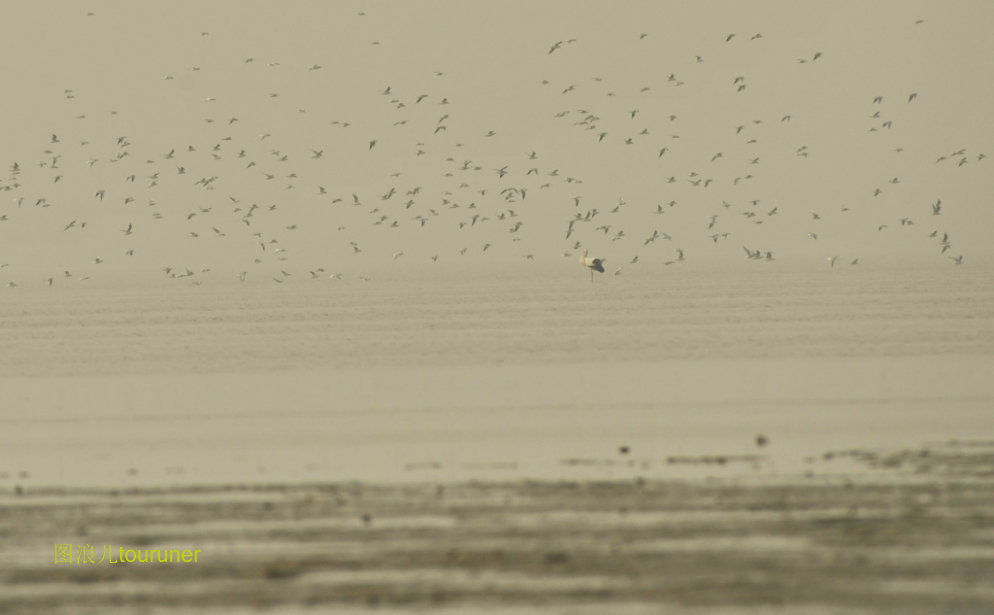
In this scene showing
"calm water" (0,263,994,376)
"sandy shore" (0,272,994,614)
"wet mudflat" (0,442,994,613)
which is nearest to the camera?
"wet mudflat" (0,442,994,613)

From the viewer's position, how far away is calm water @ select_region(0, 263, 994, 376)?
6341 cm

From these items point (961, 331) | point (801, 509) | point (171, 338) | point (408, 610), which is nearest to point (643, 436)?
point (801, 509)

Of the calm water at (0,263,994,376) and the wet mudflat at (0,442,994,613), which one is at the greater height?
the calm water at (0,263,994,376)

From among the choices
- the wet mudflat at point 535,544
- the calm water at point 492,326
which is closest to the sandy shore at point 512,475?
the wet mudflat at point 535,544

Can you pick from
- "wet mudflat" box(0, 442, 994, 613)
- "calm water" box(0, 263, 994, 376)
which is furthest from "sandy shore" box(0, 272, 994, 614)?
"calm water" box(0, 263, 994, 376)

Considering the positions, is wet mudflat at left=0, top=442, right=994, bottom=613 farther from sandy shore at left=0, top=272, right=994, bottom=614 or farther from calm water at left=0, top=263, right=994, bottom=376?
calm water at left=0, top=263, right=994, bottom=376

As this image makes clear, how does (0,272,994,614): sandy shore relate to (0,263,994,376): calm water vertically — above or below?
below

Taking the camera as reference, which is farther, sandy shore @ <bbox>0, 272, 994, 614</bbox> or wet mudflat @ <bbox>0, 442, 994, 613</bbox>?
sandy shore @ <bbox>0, 272, 994, 614</bbox>

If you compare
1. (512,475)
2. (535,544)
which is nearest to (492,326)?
(512,475)

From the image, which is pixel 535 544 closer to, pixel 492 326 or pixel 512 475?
pixel 512 475

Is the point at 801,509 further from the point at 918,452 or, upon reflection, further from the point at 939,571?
the point at 918,452

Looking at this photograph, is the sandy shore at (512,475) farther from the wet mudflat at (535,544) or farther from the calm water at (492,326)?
the calm water at (492,326)

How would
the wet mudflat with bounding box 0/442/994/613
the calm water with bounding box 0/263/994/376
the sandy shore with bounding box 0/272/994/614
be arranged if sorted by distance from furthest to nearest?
the calm water with bounding box 0/263/994/376, the sandy shore with bounding box 0/272/994/614, the wet mudflat with bounding box 0/442/994/613

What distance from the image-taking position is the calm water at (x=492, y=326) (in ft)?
208
